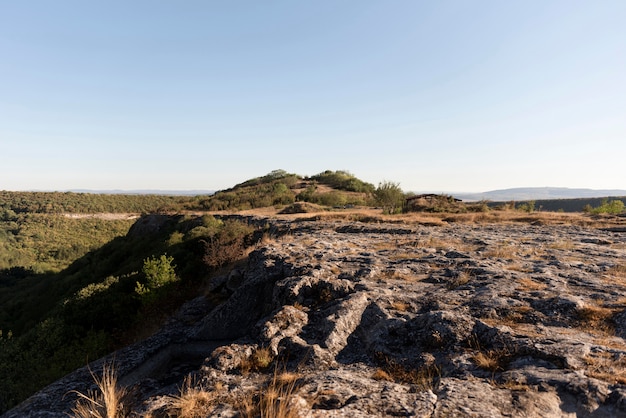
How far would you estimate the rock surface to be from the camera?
360cm

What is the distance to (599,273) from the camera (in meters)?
7.59

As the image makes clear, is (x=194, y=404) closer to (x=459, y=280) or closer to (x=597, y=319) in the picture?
(x=459, y=280)

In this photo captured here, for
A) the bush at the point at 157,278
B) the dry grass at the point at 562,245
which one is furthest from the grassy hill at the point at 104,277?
the dry grass at the point at 562,245

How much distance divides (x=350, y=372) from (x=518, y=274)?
535cm

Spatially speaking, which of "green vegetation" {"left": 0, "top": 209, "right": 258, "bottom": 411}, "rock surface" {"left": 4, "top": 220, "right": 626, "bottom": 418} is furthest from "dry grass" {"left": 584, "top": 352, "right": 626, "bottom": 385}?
"green vegetation" {"left": 0, "top": 209, "right": 258, "bottom": 411}

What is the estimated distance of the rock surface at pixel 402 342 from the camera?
360cm

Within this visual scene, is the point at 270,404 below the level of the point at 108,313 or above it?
above

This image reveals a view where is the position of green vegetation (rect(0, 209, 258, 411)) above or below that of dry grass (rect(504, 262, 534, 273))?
below

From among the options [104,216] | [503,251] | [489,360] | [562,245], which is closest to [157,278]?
[489,360]

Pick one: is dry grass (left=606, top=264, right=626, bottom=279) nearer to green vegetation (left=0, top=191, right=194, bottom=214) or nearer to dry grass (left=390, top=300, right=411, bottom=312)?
dry grass (left=390, top=300, right=411, bottom=312)

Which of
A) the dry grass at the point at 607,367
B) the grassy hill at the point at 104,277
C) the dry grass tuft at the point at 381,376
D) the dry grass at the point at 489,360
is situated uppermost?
the dry grass at the point at 607,367

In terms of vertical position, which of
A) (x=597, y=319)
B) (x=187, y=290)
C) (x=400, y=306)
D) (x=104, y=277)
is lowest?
(x=104, y=277)

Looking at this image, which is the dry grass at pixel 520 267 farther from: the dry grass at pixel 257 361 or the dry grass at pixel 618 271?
the dry grass at pixel 257 361

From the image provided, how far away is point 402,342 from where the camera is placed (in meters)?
5.12
